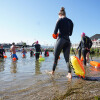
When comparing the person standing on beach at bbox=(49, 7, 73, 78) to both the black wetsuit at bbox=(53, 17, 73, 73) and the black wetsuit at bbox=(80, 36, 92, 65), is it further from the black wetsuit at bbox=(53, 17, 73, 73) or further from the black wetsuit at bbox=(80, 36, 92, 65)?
the black wetsuit at bbox=(80, 36, 92, 65)

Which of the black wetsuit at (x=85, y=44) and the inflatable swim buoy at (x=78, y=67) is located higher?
the black wetsuit at (x=85, y=44)

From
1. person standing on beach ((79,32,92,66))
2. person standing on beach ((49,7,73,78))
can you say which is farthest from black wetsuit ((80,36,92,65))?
person standing on beach ((49,7,73,78))

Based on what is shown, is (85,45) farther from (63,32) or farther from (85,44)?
(63,32)

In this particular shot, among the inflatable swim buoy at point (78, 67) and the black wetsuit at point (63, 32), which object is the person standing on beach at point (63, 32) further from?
the inflatable swim buoy at point (78, 67)

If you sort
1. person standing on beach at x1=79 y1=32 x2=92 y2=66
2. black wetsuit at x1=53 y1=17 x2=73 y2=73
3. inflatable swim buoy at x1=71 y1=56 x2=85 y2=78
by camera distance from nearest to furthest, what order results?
inflatable swim buoy at x1=71 y1=56 x2=85 y2=78
black wetsuit at x1=53 y1=17 x2=73 y2=73
person standing on beach at x1=79 y1=32 x2=92 y2=66

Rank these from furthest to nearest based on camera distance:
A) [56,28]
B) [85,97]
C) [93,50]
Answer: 1. [93,50]
2. [56,28]
3. [85,97]

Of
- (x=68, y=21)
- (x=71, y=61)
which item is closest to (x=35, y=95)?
(x=71, y=61)

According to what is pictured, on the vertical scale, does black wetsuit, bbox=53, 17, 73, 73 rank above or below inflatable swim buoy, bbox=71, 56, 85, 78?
above

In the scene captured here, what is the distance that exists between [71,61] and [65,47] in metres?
0.49

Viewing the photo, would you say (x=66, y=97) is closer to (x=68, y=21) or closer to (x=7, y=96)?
(x=7, y=96)

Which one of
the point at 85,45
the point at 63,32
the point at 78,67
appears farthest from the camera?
the point at 85,45

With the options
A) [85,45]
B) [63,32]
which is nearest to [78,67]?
[63,32]

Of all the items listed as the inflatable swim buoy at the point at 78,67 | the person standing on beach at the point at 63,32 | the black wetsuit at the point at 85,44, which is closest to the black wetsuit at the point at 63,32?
the person standing on beach at the point at 63,32

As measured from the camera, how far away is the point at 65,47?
384 cm
